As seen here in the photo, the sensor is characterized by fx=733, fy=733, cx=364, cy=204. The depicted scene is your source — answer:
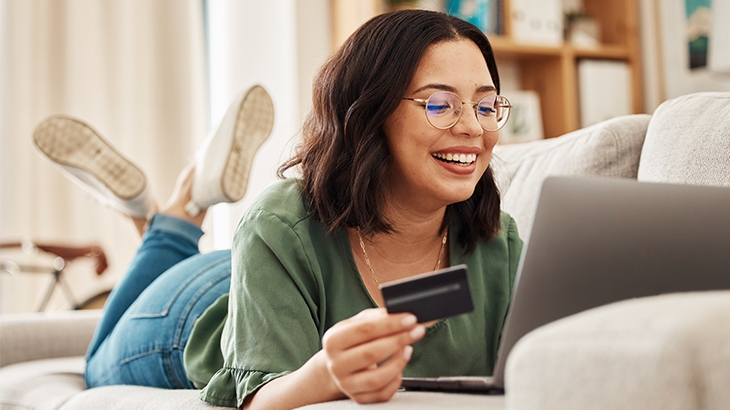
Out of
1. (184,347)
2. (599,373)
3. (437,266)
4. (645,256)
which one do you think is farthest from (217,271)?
(599,373)

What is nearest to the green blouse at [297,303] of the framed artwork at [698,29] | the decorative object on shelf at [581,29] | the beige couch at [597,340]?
the beige couch at [597,340]

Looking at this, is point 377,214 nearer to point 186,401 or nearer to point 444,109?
point 444,109

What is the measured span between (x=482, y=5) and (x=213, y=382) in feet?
7.03

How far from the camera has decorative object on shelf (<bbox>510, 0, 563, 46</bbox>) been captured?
111 inches

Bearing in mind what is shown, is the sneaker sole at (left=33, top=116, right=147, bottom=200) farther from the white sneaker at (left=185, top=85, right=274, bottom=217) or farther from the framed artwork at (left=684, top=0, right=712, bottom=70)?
the framed artwork at (left=684, top=0, right=712, bottom=70)

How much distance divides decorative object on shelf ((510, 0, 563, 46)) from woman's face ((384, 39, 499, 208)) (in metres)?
1.83

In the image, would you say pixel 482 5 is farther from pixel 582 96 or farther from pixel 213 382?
pixel 213 382

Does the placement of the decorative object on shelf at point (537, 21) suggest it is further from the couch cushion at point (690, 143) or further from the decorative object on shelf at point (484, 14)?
the couch cushion at point (690, 143)

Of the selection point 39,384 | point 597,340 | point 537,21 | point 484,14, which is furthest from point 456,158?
point 537,21

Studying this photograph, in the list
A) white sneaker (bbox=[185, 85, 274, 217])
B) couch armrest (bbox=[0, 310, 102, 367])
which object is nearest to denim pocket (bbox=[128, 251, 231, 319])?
white sneaker (bbox=[185, 85, 274, 217])

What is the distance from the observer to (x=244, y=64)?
2.84 metres

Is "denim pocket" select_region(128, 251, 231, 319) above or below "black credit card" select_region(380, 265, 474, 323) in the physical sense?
below

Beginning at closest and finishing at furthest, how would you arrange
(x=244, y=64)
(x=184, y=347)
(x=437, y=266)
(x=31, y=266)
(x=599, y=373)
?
(x=599, y=373) < (x=437, y=266) < (x=184, y=347) < (x=31, y=266) < (x=244, y=64)

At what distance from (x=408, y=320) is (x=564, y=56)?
95.9 inches
